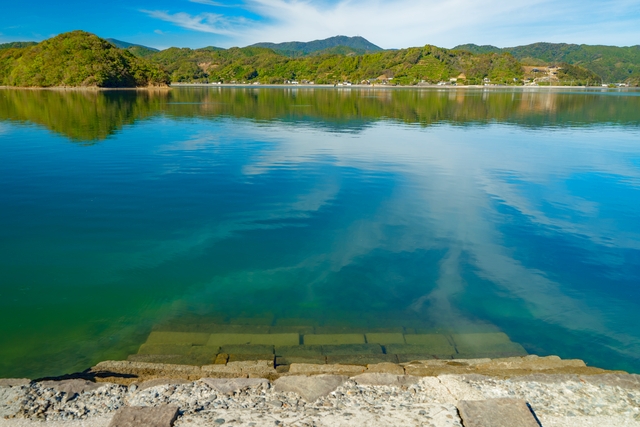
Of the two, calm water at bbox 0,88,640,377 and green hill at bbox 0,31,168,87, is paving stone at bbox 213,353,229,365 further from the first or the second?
green hill at bbox 0,31,168,87

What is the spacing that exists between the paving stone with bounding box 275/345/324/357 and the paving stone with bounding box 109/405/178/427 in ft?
8.69

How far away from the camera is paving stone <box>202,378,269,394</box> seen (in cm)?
602

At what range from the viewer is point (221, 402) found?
570cm

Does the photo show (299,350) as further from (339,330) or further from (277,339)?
(339,330)

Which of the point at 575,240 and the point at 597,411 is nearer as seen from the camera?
the point at 597,411

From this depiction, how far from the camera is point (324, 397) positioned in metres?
5.82

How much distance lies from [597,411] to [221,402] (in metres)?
5.21

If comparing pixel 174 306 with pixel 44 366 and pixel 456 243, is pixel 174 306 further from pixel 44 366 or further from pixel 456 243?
pixel 456 243

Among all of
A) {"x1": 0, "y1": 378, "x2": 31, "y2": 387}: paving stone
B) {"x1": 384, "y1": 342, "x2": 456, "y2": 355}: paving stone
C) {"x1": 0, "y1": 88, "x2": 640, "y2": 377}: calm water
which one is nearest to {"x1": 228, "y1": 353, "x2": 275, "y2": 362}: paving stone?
{"x1": 0, "y1": 88, "x2": 640, "y2": 377}: calm water

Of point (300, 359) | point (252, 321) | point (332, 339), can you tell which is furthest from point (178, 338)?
point (332, 339)

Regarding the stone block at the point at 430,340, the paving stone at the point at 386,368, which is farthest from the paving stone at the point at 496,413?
the stone block at the point at 430,340

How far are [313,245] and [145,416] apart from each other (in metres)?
8.47

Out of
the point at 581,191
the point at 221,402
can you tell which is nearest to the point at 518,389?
the point at 221,402

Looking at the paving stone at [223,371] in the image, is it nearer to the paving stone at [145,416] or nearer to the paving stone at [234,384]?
the paving stone at [234,384]
